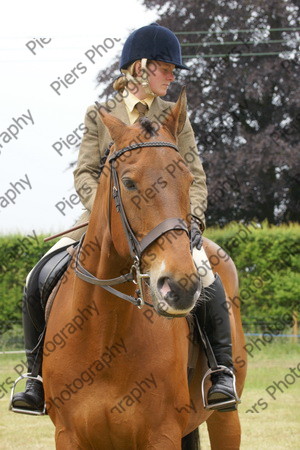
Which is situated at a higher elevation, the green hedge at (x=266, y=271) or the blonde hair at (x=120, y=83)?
the blonde hair at (x=120, y=83)

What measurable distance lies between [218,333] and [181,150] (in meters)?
1.34

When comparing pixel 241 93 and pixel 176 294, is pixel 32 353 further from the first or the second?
pixel 241 93

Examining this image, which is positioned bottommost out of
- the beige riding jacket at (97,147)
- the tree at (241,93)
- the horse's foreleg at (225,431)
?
the tree at (241,93)

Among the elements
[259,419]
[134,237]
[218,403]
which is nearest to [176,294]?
[134,237]

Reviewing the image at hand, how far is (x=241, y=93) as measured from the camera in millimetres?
27312

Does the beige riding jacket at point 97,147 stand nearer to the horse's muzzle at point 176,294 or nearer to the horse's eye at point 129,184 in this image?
the horse's eye at point 129,184

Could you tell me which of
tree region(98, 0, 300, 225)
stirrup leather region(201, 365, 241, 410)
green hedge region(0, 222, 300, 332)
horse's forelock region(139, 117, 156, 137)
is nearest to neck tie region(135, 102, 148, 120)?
horse's forelock region(139, 117, 156, 137)

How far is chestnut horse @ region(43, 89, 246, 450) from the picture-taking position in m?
4.10

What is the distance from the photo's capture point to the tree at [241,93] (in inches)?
1034

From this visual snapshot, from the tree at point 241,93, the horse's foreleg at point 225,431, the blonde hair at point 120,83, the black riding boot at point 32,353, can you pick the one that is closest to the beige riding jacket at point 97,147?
the blonde hair at point 120,83

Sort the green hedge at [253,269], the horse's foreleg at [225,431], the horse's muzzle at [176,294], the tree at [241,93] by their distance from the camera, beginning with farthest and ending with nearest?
the tree at [241,93] < the green hedge at [253,269] < the horse's foreleg at [225,431] < the horse's muzzle at [176,294]

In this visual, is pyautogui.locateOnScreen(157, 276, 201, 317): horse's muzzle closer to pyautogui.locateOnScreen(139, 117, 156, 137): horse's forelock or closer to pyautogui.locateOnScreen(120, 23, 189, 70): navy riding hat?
pyautogui.locateOnScreen(139, 117, 156, 137): horse's forelock

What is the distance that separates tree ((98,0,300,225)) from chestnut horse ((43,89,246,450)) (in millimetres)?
21347

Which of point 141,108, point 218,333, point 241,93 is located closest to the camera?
point 141,108
